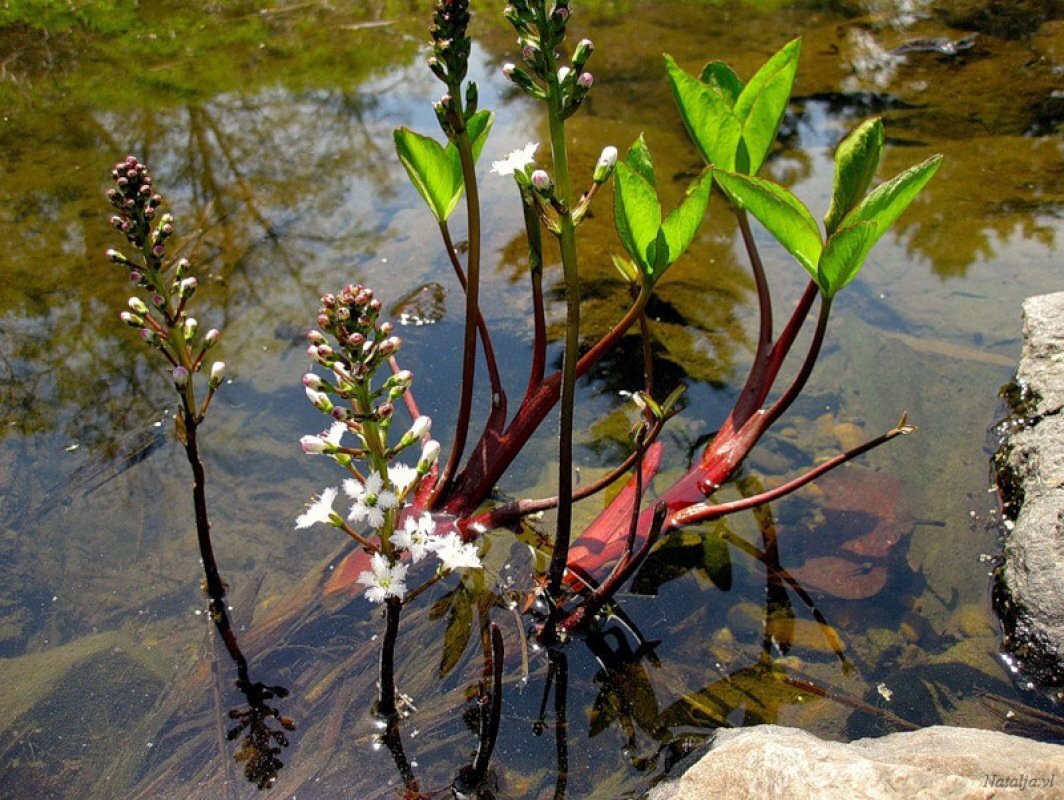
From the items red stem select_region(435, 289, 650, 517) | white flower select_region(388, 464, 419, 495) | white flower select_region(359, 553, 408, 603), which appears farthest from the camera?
red stem select_region(435, 289, 650, 517)

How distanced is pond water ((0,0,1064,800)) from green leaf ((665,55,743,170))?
3.47 ft

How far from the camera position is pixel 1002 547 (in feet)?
9.69

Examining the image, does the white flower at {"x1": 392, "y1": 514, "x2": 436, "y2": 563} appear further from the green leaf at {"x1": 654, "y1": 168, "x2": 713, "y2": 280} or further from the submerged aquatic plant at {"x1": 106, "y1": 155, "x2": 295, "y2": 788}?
the green leaf at {"x1": 654, "y1": 168, "x2": 713, "y2": 280}

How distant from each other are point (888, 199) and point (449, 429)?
171cm

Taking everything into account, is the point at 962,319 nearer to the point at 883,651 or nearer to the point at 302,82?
the point at 883,651

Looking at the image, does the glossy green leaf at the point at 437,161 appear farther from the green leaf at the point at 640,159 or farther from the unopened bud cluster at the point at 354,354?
the unopened bud cluster at the point at 354,354

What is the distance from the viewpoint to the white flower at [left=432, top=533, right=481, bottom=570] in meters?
2.19

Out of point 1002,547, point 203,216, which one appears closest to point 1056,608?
point 1002,547

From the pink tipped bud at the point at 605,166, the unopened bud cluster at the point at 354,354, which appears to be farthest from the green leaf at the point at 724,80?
the unopened bud cluster at the point at 354,354

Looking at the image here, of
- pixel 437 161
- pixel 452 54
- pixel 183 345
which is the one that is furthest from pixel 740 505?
pixel 183 345

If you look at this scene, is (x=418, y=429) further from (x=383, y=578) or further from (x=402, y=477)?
(x=383, y=578)

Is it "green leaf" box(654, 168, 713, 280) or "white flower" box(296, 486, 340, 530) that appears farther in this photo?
"green leaf" box(654, 168, 713, 280)

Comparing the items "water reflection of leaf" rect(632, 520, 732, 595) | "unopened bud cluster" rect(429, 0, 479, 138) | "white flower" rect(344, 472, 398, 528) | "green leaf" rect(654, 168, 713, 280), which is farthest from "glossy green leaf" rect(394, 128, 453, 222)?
"water reflection of leaf" rect(632, 520, 732, 595)
